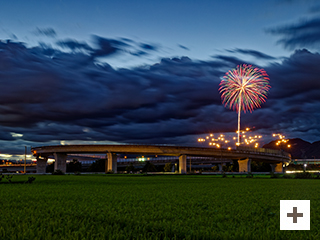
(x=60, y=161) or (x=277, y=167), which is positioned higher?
(x=60, y=161)

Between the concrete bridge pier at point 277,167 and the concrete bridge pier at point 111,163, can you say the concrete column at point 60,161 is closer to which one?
the concrete bridge pier at point 111,163

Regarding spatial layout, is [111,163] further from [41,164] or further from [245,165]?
[245,165]

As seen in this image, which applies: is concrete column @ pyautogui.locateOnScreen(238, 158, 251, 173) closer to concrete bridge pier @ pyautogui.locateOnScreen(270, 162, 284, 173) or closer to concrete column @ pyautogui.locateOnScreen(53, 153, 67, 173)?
concrete bridge pier @ pyautogui.locateOnScreen(270, 162, 284, 173)

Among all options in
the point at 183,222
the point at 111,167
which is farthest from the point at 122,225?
the point at 111,167

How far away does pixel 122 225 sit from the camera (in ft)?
25.1

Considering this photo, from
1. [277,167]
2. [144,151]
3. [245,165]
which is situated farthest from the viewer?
[277,167]

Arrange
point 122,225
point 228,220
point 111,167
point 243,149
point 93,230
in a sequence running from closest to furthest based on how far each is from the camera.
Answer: point 93,230, point 122,225, point 228,220, point 111,167, point 243,149

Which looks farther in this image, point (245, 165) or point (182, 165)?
point (245, 165)

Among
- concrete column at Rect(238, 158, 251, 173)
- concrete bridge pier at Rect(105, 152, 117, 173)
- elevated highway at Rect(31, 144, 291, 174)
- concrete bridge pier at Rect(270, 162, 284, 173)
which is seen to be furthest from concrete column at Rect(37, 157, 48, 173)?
concrete bridge pier at Rect(270, 162, 284, 173)

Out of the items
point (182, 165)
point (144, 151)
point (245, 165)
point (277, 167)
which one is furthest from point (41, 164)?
point (277, 167)

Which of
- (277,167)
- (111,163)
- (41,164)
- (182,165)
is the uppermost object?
(111,163)

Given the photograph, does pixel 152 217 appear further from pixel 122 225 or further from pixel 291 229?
pixel 291 229

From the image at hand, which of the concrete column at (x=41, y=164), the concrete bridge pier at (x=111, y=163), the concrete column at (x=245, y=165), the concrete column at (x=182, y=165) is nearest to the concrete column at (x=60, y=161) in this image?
the concrete column at (x=41, y=164)

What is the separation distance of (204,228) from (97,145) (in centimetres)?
12787
